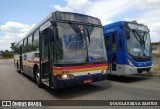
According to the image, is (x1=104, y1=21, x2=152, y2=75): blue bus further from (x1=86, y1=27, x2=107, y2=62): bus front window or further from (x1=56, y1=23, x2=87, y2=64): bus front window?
(x1=56, y1=23, x2=87, y2=64): bus front window

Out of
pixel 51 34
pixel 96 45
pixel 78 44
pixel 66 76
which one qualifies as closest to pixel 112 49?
pixel 96 45

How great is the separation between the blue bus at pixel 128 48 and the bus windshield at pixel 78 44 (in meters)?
2.12

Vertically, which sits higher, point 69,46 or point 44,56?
point 69,46

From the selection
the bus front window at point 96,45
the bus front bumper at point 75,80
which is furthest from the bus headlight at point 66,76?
the bus front window at point 96,45

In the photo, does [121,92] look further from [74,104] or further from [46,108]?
[46,108]

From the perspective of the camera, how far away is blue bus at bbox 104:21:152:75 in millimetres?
10289

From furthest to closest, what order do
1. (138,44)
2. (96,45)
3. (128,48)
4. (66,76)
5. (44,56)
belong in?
(138,44) < (128,48) < (44,56) < (96,45) < (66,76)

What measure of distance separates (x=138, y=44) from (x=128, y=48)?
2.60 ft

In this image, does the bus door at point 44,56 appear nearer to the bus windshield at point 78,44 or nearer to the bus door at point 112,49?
the bus windshield at point 78,44

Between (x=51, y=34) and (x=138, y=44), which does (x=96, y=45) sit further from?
(x=138, y=44)

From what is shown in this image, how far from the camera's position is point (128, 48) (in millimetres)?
10344

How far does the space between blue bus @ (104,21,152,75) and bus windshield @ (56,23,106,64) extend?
83.6 inches

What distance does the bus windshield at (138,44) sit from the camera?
34.3ft

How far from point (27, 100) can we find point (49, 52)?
2003mm
